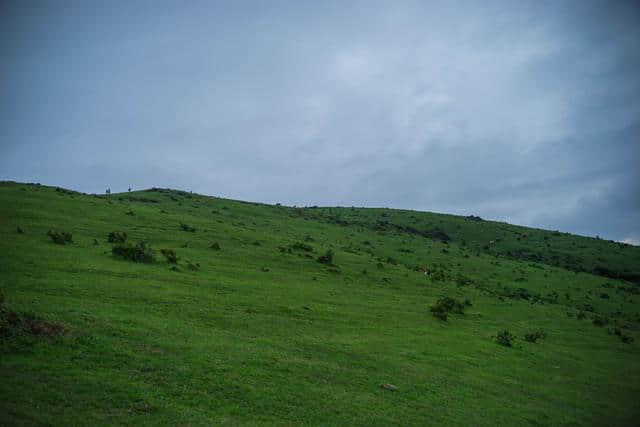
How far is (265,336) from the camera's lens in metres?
22.0

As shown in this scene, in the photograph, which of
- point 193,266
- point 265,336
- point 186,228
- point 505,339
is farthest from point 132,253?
point 505,339

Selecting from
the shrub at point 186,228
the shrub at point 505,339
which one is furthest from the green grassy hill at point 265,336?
the shrub at point 505,339

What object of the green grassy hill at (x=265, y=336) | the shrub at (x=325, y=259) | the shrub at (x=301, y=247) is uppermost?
the shrub at (x=301, y=247)

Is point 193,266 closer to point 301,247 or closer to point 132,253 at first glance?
point 132,253

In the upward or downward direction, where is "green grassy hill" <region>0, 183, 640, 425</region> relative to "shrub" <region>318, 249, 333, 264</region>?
downward

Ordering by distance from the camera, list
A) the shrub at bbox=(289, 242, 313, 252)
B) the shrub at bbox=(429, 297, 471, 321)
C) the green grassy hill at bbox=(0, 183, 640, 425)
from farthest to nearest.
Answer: the shrub at bbox=(289, 242, 313, 252) → the shrub at bbox=(429, 297, 471, 321) → the green grassy hill at bbox=(0, 183, 640, 425)

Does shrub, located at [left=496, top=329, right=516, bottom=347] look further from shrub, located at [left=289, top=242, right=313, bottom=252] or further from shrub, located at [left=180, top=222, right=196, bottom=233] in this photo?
shrub, located at [left=180, top=222, right=196, bottom=233]

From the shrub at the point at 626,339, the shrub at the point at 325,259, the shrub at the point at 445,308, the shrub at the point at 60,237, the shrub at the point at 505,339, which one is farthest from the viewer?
the shrub at the point at 325,259

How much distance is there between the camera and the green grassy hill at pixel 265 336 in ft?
46.4

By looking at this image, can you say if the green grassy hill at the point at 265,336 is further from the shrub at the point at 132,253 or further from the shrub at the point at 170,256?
the shrub at the point at 170,256

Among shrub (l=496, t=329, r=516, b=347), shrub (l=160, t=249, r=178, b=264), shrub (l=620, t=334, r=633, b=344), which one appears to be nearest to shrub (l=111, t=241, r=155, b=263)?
shrub (l=160, t=249, r=178, b=264)

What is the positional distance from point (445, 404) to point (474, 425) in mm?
1636

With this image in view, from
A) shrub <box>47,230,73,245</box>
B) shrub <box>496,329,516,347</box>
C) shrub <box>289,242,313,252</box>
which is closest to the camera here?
shrub <box>496,329,516,347</box>

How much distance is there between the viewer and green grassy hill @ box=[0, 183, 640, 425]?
14148 millimetres
